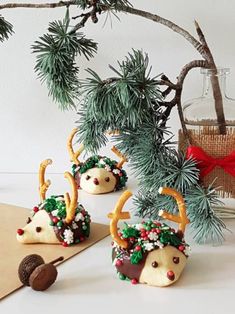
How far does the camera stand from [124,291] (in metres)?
0.62

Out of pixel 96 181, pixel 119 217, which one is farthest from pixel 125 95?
pixel 96 181

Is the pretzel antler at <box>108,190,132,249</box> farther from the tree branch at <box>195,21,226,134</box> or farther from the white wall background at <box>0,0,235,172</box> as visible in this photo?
the white wall background at <box>0,0,235,172</box>

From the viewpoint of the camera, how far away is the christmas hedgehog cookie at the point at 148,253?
0.64 meters

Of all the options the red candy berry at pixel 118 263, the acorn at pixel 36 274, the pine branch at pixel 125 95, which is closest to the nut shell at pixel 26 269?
the acorn at pixel 36 274

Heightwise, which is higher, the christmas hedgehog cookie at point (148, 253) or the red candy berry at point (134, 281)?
the christmas hedgehog cookie at point (148, 253)

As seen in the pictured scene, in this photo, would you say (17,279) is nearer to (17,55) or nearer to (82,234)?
(82,234)

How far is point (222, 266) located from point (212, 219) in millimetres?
86

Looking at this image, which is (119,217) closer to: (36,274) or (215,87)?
(36,274)

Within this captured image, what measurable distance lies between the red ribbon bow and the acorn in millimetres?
290

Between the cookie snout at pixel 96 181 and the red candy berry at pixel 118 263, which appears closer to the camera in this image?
the red candy berry at pixel 118 263

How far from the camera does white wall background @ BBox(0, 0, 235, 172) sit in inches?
40.5

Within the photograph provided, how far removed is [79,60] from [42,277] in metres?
0.58

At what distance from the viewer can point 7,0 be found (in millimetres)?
1099

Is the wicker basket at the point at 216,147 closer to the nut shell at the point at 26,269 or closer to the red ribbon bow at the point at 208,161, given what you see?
the red ribbon bow at the point at 208,161
